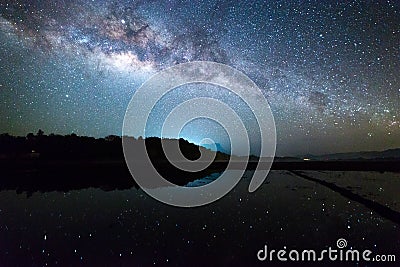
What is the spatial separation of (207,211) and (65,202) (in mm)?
9066

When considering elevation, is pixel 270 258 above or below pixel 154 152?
below

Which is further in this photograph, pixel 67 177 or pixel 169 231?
pixel 67 177

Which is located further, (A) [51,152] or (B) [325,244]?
(A) [51,152]

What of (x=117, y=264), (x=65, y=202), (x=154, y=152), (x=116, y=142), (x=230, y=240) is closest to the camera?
(x=117, y=264)

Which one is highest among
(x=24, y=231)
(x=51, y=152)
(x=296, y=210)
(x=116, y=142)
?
(x=116, y=142)

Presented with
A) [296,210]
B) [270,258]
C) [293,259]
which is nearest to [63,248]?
[270,258]

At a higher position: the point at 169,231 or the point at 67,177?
the point at 67,177

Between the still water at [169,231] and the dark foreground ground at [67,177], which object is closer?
the still water at [169,231]

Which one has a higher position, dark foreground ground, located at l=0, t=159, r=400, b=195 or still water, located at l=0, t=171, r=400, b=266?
dark foreground ground, located at l=0, t=159, r=400, b=195

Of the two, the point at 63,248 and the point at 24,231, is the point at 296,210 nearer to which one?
the point at 63,248

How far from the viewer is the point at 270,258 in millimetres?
9031

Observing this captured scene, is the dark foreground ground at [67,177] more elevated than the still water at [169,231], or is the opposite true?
the dark foreground ground at [67,177]

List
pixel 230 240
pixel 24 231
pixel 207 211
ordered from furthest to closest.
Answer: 1. pixel 207 211
2. pixel 24 231
3. pixel 230 240

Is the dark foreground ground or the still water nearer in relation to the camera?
the still water
